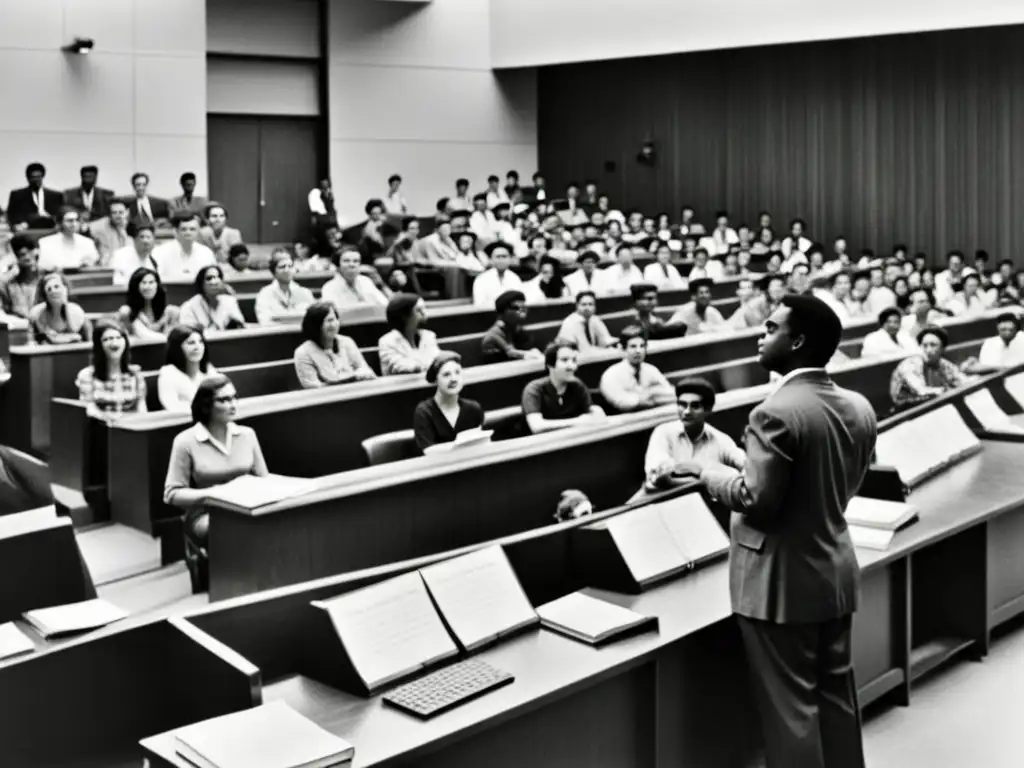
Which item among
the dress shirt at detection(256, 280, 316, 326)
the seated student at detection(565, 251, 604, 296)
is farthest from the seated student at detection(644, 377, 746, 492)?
the seated student at detection(565, 251, 604, 296)

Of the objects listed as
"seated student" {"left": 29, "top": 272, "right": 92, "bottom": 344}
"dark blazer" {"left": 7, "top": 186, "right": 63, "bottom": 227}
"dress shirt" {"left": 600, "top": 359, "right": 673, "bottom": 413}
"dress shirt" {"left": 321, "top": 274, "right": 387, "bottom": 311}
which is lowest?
"dress shirt" {"left": 600, "top": 359, "right": 673, "bottom": 413}

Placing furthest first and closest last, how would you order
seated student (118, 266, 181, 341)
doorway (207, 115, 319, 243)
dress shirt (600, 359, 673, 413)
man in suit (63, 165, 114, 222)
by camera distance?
1. doorway (207, 115, 319, 243)
2. man in suit (63, 165, 114, 222)
3. seated student (118, 266, 181, 341)
4. dress shirt (600, 359, 673, 413)

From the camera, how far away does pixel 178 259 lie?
30.9 ft

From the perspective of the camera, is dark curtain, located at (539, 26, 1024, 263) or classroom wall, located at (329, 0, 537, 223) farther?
classroom wall, located at (329, 0, 537, 223)

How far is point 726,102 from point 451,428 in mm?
11880

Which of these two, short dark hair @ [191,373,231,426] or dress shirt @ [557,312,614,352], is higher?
dress shirt @ [557,312,614,352]

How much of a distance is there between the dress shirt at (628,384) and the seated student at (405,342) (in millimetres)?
1021

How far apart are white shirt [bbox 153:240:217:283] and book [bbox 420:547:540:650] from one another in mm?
6389

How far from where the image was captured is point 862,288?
37.5ft

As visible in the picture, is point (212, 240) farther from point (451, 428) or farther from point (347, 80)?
point (451, 428)

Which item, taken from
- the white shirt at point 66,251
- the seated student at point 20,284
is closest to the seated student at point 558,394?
the seated student at point 20,284

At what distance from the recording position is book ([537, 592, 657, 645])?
3227mm

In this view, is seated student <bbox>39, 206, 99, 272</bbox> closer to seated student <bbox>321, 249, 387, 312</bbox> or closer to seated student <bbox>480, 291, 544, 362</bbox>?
seated student <bbox>321, 249, 387, 312</bbox>

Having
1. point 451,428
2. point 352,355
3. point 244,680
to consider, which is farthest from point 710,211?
point 244,680
